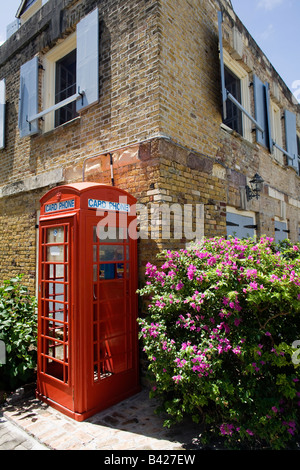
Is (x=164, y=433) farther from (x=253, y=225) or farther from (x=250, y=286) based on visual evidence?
(x=253, y=225)

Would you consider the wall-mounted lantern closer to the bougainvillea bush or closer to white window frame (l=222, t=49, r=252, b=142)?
white window frame (l=222, t=49, r=252, b=142)

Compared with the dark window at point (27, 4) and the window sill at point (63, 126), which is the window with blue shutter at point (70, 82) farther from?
the dark window at point (27, 4)

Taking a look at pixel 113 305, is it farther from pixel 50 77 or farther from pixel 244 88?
pixel 244 88

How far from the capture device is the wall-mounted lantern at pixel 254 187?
6543 mm

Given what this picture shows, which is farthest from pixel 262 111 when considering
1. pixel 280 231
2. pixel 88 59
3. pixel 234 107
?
pixel 88 59

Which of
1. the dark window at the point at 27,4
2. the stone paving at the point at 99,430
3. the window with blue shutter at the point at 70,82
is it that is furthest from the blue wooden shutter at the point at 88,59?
the stone paving at the point at 99,430

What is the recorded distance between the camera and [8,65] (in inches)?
307

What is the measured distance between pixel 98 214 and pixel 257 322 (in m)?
2.21

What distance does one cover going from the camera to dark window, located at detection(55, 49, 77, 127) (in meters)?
6.83

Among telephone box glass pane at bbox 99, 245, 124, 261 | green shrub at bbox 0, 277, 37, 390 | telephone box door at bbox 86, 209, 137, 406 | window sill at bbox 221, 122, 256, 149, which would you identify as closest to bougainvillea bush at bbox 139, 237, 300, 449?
telephone box door at bbox 86, 209, 137, 406

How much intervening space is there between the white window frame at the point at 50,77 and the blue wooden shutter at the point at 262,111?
4.55 meters

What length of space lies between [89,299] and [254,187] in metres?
4.85
